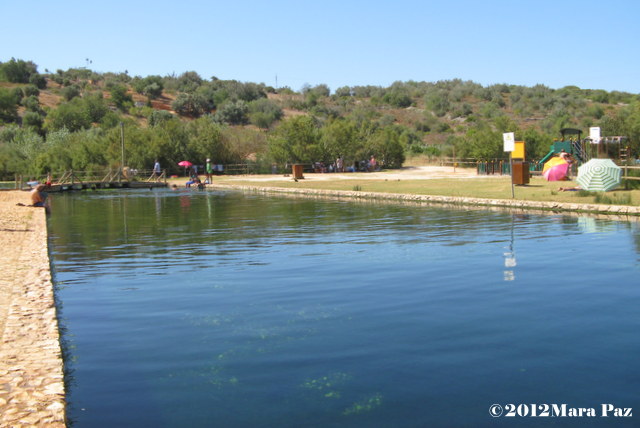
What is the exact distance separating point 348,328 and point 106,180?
47.0 m

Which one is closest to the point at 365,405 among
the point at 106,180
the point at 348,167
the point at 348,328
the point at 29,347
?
the point at 348,328

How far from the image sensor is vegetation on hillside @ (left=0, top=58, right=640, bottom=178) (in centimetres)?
5975

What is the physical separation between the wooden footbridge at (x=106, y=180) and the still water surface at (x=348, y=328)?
106 ft

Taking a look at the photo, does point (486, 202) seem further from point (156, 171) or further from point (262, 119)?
point (262, 119)

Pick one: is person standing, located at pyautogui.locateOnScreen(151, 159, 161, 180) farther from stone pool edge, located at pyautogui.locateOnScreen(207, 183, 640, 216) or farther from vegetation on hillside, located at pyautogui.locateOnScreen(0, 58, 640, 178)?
stone pool edge, located at pyautogui.locateOnScreen(207, 183, 640, 216)

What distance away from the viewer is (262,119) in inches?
3949

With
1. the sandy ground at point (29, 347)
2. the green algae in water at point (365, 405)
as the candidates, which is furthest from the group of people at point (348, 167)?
the green algae in water at point (365, 405)

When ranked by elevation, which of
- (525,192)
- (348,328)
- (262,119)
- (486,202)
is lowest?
(348,328)

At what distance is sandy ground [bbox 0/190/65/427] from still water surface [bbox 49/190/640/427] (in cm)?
35

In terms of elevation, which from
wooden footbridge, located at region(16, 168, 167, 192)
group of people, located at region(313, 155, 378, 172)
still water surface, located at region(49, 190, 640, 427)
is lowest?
still water surface, located at region(49, 190, 640, 427)

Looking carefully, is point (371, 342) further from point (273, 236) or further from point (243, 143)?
point (243, 143)

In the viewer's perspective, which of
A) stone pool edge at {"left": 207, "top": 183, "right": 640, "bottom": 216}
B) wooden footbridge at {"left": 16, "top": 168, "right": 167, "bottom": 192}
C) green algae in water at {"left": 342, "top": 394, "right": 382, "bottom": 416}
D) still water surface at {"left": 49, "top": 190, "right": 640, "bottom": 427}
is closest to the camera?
green algae in water at {"left": 342, "top": 394, "right": 382, "bottom": 416}

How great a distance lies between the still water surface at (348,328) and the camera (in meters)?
6.72

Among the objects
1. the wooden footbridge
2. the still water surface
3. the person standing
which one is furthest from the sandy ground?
the person standing
